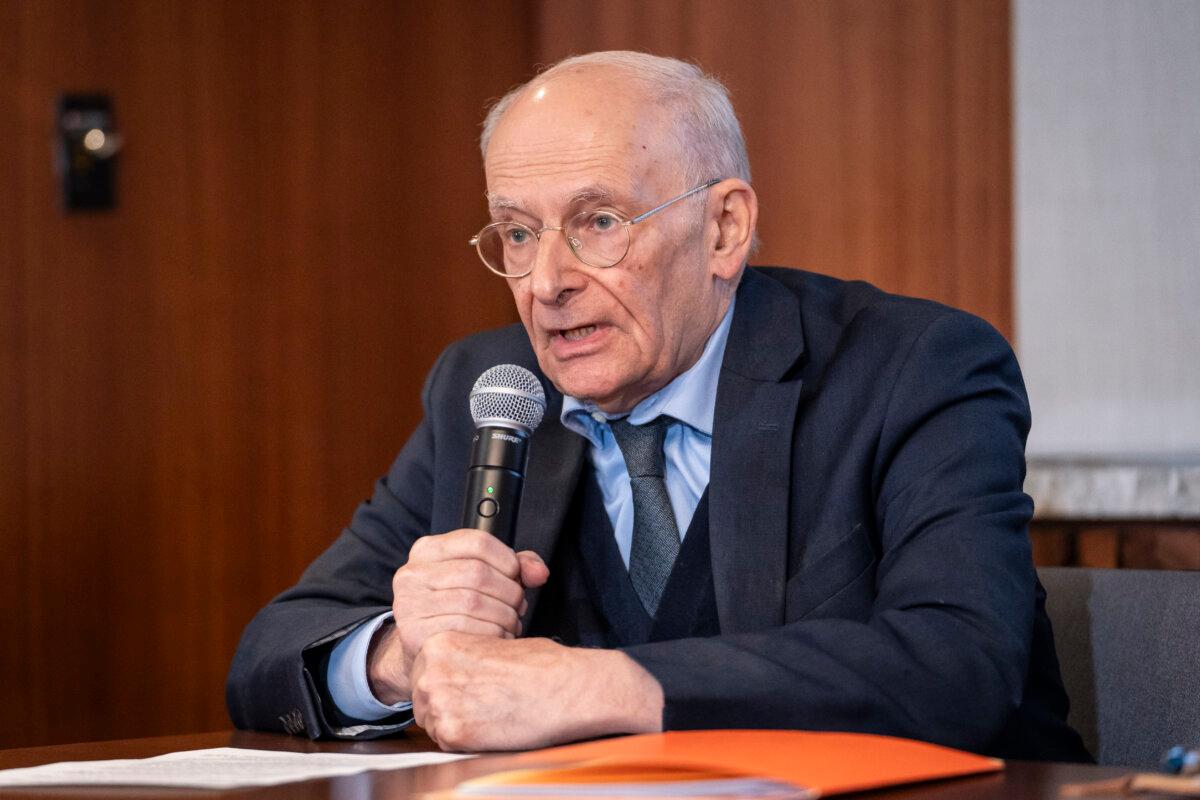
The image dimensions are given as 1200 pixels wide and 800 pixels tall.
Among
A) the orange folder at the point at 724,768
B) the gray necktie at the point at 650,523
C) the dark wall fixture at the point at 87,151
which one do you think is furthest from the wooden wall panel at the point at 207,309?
the orange folder at the point at 724,768

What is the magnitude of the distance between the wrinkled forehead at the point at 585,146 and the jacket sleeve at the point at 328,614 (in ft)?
1.43

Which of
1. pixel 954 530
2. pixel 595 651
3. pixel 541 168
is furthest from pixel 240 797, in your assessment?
pixel 541 168

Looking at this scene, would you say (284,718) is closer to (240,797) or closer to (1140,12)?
(240,797)

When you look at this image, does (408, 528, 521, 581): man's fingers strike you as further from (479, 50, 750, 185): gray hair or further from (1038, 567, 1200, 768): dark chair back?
(1038, 567, 1200, 768): dark chair back

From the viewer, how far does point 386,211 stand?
3459 millimetres

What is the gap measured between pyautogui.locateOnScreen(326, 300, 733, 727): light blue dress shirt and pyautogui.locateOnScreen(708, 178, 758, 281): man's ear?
7cm

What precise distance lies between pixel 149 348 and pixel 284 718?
1868 mm

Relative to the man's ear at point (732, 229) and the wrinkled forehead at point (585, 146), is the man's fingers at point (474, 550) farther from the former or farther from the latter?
the man's ear at point (732, 229)

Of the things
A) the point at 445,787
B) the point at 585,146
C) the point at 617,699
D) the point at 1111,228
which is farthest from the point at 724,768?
the point at 1111,228

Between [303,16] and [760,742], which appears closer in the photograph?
[760,742]

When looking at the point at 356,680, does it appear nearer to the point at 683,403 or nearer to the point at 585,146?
the point at 683,403

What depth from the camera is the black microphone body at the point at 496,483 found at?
4.51ft

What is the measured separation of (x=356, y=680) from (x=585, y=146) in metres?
0.71

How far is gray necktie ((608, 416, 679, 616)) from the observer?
1.73m
